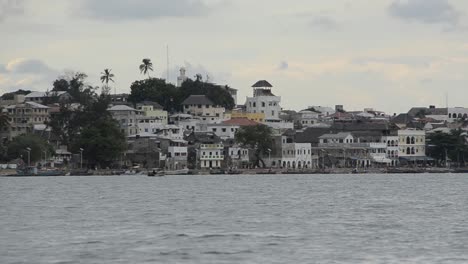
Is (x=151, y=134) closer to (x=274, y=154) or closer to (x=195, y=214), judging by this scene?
(x=274, y=154)

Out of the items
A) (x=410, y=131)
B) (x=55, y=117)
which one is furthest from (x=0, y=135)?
(x=410, y=131)

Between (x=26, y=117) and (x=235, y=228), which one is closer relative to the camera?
(x=235, y=228)

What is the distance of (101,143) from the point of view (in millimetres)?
142500

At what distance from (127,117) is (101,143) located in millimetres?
30669

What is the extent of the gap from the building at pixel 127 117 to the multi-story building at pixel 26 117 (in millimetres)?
9328

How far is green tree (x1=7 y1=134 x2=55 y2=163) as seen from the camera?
149 metres

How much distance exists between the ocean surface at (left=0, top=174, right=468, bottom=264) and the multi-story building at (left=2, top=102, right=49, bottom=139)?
8578cm

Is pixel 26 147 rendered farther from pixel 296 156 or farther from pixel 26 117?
pixel 296 156

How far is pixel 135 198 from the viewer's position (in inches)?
3290

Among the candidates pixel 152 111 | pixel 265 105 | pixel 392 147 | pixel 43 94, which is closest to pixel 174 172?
pixel 152 111

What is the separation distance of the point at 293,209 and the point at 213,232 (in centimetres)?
1670

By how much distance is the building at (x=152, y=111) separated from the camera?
17650 cm

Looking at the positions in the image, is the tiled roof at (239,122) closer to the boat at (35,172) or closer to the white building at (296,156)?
the white building at (296,156)

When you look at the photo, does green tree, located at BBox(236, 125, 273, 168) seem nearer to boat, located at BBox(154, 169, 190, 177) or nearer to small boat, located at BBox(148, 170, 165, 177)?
boat, located at BBox(154, 169, 190, 177)
